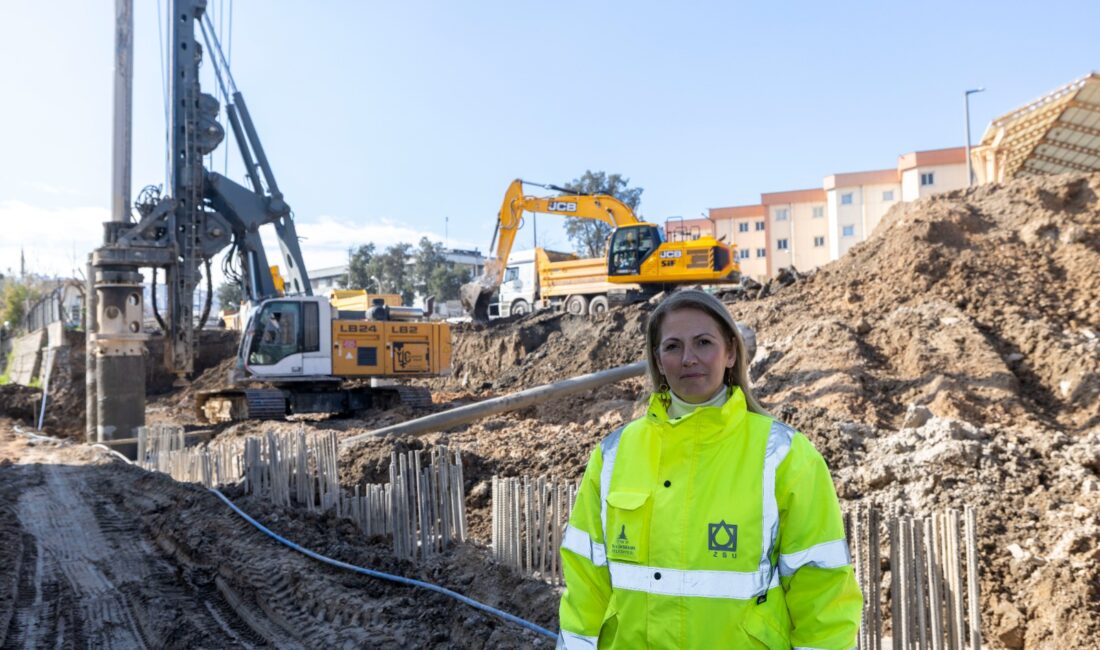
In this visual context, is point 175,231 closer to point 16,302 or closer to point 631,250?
point 631,250

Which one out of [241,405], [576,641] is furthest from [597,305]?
[576,641]

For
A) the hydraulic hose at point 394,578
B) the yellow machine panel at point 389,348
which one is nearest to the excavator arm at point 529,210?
the yellow machine panel at point 389,348

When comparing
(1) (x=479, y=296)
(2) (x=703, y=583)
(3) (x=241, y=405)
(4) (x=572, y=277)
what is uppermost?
(4) (x=572, y=277)

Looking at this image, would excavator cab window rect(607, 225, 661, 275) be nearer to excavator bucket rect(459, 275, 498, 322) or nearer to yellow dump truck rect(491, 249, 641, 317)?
yellow dump truck rect(491, 249, 641, 317)

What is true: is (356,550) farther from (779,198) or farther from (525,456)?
(779,198)

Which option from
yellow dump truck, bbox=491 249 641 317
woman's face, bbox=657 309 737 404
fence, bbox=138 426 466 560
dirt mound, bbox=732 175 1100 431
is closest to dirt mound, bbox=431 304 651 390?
yellow dump truck, bbox=491 249 641 317

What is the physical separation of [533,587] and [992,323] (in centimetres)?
1052

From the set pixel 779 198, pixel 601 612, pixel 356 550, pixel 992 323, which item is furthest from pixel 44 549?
pixel 779 198

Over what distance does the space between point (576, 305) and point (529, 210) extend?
3.28m

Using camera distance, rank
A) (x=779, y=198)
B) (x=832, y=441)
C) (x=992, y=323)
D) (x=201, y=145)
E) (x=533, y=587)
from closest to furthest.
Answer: (x=533, y=587) < (x=832, y=441) < (x=992, y=323) < (x=201, y=145) < (x=779, y=198)

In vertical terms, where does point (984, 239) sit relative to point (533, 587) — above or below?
above

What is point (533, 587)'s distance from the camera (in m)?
5.73

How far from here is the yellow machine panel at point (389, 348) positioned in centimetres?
1708

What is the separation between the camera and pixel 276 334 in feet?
54.5
